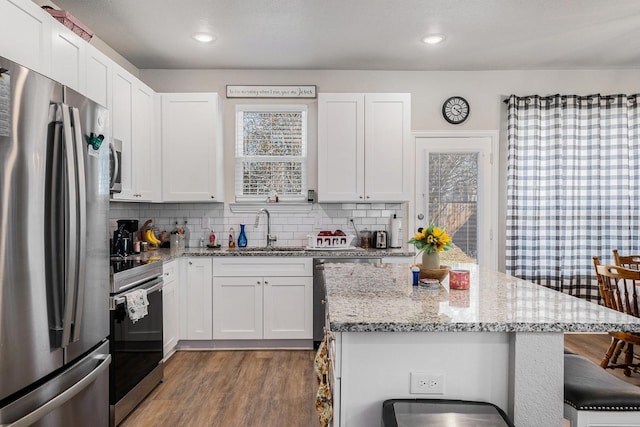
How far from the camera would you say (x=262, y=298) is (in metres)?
3.69

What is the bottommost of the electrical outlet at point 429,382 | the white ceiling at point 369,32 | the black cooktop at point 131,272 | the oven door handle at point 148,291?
the electrical outlet at point 429,382

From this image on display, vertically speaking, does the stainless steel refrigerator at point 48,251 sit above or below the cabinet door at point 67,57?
below

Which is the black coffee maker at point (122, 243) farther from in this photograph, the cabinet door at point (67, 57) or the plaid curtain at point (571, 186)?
the plaid curtain at point (571, 186)

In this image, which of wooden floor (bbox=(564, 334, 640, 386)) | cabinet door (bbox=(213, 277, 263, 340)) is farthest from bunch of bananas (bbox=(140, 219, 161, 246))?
wooden floor (bbox=(564, 334, 640, 386))

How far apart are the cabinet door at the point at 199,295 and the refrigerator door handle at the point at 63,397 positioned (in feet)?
4.98

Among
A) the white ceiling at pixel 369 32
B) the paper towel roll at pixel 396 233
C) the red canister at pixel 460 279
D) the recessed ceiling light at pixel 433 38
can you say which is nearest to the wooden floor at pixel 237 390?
the red canister at pixel 460 279

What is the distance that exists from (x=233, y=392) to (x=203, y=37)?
2.86 metres

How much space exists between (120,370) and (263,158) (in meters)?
2.52

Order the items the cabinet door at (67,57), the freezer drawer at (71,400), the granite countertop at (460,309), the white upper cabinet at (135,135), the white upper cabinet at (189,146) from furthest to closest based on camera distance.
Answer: the white upper cabinet at (189,146)
the white upper cabinet at (135,135)
the cabinet door at (67,57)
the freezer drawer at (71,400)
the granite countertop at (460,309)

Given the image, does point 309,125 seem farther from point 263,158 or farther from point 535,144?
point 535,144

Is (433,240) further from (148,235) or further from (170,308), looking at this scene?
(148,235)

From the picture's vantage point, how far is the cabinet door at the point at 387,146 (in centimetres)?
394

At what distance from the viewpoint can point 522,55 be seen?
3875 millimetres

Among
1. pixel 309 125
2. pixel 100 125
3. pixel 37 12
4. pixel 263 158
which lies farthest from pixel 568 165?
pixel 37 12
